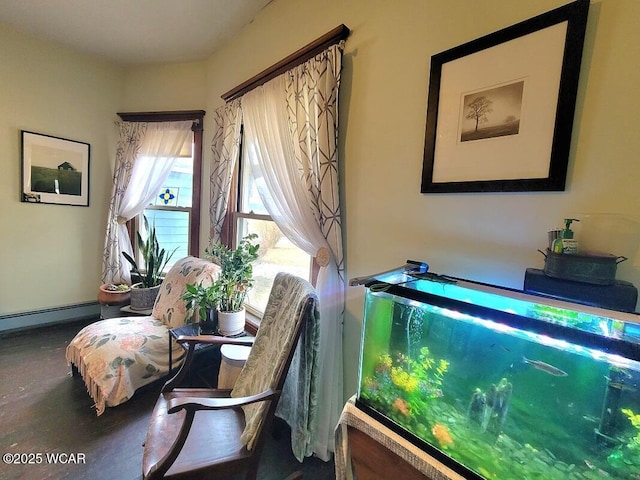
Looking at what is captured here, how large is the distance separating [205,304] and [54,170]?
246cm

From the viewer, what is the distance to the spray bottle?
2.60 ft

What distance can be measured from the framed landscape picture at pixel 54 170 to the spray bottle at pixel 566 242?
4025 mm

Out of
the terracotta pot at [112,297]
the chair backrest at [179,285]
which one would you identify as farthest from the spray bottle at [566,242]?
the terracotta pot at [112,297]

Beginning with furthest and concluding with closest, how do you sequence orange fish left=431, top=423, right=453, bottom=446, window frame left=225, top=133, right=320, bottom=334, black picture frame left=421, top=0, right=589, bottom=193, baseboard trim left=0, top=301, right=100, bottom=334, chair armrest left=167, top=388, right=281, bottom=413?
baseboard trim left=0, top=301, right=100, bottom=334 < window frame left=225, top=133, right=320, bottom=334 < chair armrest left=167, top=388, right=281, bottom=413 < black picture frame left=421, top=0, right=589, bottom=193 < orange fish left=431, top=423, right=453, bottom=446

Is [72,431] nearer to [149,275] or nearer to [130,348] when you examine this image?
[130,348]

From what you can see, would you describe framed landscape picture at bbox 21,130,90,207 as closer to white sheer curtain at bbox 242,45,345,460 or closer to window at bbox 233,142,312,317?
window at bbox 233,142,312,317

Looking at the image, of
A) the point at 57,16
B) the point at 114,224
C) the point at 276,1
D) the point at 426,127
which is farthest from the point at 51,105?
the point at 426,127

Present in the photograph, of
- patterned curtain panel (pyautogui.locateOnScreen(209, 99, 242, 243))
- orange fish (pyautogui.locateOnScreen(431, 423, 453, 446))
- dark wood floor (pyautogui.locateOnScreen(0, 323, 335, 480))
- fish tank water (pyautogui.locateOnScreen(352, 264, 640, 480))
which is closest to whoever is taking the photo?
→ fish tank water (pyautogui.locateOnScreen(352, 264, 640, 480))

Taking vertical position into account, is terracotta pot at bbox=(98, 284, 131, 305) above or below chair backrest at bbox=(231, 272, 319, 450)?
below

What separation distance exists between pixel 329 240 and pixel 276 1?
1776mm

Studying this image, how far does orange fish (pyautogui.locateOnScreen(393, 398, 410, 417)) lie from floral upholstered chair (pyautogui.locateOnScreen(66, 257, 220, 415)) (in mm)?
1683

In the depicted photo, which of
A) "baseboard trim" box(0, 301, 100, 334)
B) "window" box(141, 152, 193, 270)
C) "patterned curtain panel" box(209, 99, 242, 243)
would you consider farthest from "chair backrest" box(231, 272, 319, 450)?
"baseboard trim" box(0, 301, 100, 334)

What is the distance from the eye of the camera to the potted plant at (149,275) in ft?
9.23

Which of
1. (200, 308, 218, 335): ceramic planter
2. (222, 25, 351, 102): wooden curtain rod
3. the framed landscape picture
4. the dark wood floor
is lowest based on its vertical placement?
the dark wood floor
